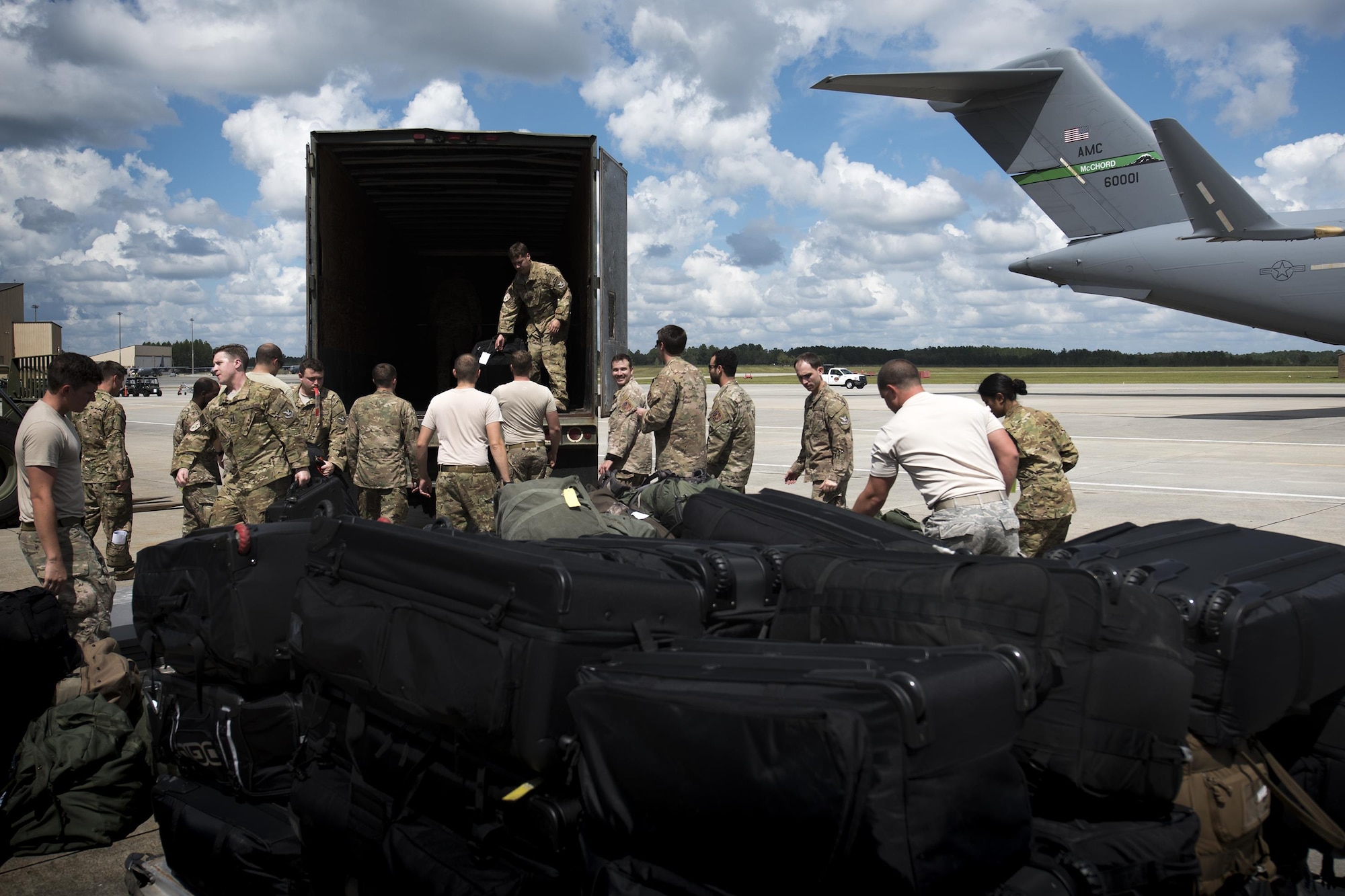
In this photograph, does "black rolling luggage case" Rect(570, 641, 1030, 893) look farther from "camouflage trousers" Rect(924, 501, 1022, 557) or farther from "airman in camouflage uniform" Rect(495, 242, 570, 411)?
"airman in camouflage uniform" Rect(495, 242, 570, 411)

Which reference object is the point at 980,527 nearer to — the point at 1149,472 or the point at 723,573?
the point at 723,573

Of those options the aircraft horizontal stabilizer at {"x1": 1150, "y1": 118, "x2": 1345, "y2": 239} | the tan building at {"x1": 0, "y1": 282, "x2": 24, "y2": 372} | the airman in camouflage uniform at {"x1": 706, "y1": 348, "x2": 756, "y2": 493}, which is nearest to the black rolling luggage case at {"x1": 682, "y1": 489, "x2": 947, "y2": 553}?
the airman in camouflage uniform at {"x1": 706, "y1": 348, "x2": 756, "y2": 493}

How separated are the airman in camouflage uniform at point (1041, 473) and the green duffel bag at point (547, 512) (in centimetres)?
287

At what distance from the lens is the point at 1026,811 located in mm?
1796

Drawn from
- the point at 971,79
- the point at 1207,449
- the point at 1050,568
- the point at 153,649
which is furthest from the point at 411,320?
the point at 971,79

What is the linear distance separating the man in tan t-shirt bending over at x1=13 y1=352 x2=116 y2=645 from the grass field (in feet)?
175

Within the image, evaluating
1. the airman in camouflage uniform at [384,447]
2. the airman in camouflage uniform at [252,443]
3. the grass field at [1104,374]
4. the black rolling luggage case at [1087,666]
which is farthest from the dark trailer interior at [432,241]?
the grass field at [1104,374]

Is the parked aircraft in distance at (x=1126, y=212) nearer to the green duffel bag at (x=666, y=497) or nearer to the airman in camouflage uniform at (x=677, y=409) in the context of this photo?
the airman in camouflage uniform at (x=677, y=409)

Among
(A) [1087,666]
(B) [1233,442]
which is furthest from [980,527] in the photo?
(B) [1233,442]

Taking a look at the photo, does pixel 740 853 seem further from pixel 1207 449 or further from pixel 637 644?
pixel 1207 449

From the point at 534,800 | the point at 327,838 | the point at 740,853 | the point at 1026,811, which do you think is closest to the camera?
the point at 740,853

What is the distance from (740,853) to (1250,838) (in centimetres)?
139

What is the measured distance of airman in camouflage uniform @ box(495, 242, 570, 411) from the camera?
8.26 meters

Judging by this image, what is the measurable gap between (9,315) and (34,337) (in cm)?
90
